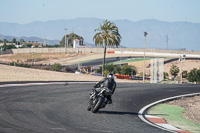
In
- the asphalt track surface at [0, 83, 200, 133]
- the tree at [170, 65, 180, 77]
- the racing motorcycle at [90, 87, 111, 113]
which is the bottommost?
the asphalt track surface at [0, 83, 200, 133]

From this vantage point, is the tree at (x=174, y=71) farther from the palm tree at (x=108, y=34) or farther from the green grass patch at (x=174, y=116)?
the green grass patch at (x=174, y=116)

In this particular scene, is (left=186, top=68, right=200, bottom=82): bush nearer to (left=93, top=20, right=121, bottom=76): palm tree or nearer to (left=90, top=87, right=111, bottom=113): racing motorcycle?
(left=93, top=20, right=121, bottom=76): palm tree

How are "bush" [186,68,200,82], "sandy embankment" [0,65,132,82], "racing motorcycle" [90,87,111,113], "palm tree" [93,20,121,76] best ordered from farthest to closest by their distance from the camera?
"bush" [186,68,200,82] < "palm tree" [93,20,121,76] < "sandy embankment" [0,65,132,82] < "racing motorcycle" [90,87,111,113]

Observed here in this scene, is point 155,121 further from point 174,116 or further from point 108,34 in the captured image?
point 108,34

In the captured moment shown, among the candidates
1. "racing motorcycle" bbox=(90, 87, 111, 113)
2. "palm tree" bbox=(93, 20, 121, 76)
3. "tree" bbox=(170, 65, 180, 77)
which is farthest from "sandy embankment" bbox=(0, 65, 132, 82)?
"tree" bbox=(170, 65, 180, 77)

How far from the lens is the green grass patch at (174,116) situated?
43.8 ft

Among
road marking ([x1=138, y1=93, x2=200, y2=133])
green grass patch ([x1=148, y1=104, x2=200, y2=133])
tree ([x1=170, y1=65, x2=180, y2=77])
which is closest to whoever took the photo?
road marking ([x1=138, y1=93, x2=200, y2=133])

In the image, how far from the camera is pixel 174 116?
1639 centimetres

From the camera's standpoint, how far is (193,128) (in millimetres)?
13094

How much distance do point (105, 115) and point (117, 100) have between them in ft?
18.8

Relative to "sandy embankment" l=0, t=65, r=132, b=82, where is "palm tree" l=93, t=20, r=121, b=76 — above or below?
above

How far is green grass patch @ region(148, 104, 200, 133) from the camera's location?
13.4 meters

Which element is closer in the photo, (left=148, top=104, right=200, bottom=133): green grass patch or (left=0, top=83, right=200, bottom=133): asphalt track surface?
(left=0, top=83, right=200, bottom=133): asphalt track surface

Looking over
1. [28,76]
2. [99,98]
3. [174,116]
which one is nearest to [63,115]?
[99,98]
